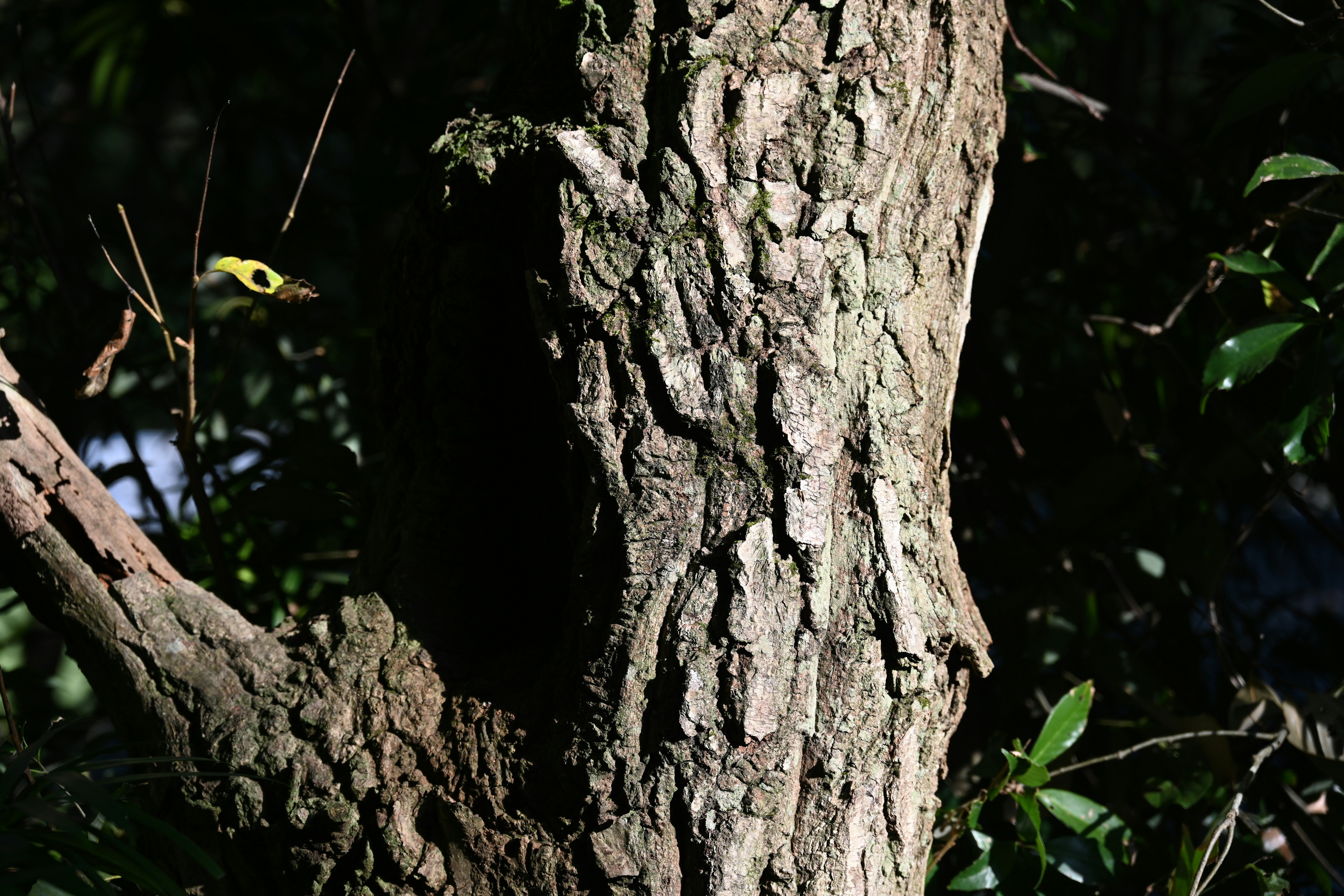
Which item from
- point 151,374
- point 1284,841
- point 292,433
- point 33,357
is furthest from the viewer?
point 151,374

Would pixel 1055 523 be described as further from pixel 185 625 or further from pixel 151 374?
pixel 151 374

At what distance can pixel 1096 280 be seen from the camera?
168 centimetres

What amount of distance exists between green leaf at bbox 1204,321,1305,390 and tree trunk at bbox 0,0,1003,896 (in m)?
0.33

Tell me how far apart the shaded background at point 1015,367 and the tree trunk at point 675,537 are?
20 centimetres

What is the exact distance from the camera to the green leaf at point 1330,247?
94 cm

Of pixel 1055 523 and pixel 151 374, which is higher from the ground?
pixel 1055 523

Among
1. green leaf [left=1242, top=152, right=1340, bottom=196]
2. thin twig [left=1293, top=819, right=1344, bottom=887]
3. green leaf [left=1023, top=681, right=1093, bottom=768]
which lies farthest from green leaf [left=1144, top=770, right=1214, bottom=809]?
green leaf [left=1242, top=152, right=1340, bottom=196]

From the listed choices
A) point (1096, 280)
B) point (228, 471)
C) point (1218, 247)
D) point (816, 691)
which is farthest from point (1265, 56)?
point (228, 471)

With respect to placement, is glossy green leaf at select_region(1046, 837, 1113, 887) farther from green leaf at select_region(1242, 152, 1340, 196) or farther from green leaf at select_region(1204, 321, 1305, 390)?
green leaf at select_region(1242, 152, 1340, 196)

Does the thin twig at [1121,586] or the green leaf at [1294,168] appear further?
the thin twig at [1121,586]

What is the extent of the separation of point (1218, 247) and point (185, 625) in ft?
4.87

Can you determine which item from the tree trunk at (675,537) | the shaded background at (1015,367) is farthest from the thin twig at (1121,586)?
the tree trunk at (675,537)

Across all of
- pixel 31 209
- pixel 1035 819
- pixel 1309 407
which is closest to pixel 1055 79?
pixel 1309 407

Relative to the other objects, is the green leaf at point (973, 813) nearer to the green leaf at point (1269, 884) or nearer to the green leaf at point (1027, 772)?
the green leaf at point (1027, 772)
